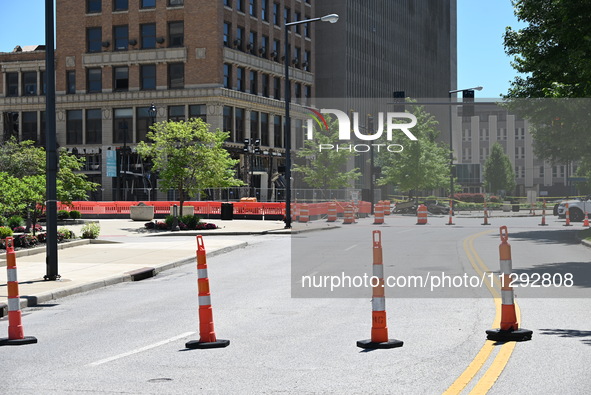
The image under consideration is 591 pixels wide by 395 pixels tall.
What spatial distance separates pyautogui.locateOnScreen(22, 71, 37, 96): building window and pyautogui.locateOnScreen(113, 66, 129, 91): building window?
25.4 feet

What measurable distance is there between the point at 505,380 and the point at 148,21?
67084 mm

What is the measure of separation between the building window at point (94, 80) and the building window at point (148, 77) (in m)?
3.79

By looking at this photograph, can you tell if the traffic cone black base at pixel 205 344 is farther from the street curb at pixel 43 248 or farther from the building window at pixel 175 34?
the building window at pixel 175 34

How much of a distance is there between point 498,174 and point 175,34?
216 ft

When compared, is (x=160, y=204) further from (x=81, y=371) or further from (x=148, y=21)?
(x=81, y=371)

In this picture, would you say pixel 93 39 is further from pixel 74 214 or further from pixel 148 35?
pixel 74 214

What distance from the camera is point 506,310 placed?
998 cm

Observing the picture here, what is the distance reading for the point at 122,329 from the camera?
11.6 metres

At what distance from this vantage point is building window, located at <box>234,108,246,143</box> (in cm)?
7178

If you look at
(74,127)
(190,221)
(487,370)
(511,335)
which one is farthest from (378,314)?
(74,127)

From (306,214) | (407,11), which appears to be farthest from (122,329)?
(407,11)

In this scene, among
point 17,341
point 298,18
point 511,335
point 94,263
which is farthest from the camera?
point 298,18

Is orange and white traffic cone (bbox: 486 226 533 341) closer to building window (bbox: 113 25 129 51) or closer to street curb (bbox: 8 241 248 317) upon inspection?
street curb (bbox: 8 241 248 317)

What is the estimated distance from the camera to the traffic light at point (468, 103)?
33656mm
